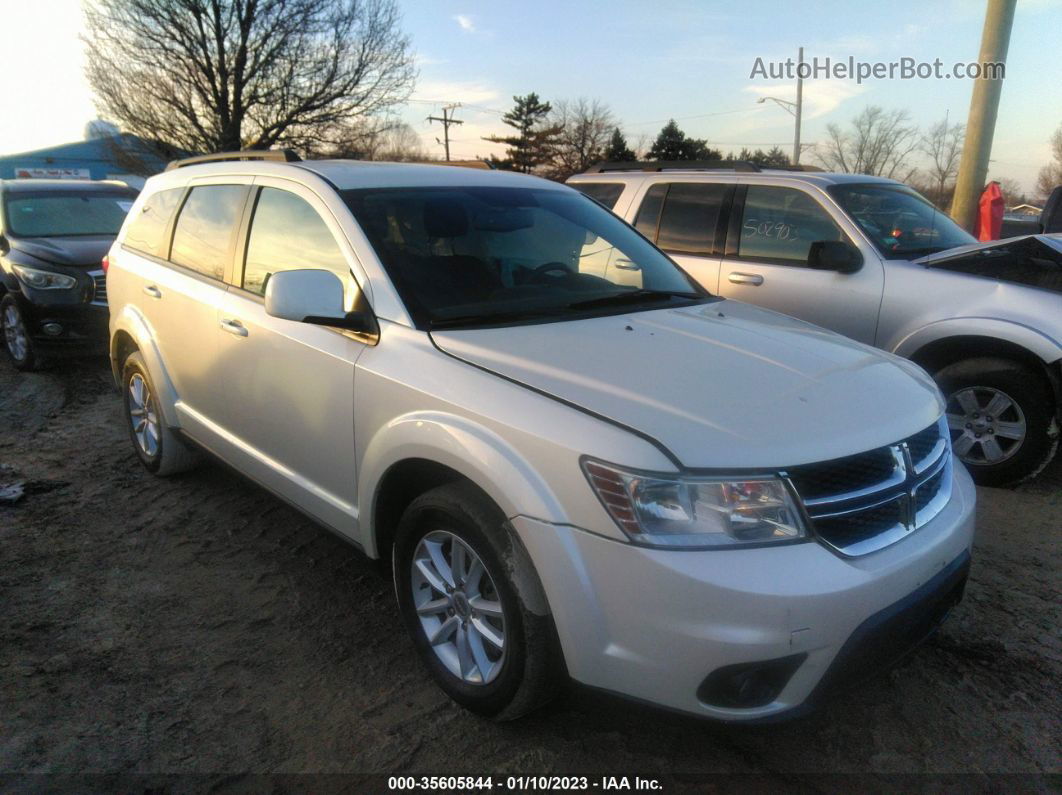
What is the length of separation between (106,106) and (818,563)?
26719 mm

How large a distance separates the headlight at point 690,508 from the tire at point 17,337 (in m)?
7.16

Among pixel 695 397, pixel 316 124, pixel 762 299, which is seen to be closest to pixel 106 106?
pixel 316 124

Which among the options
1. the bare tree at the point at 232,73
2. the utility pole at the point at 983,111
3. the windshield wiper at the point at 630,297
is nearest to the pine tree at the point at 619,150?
the bare tree at the point at 232,73

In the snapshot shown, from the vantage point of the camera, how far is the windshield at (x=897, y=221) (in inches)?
204

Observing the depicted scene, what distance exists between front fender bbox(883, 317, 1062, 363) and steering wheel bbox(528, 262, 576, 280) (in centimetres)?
257

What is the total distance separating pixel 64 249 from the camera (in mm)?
7527

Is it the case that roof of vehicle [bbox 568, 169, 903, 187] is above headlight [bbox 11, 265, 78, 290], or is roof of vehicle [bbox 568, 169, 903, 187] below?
above

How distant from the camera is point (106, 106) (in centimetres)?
2341

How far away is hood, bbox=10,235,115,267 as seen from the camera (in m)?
7.40

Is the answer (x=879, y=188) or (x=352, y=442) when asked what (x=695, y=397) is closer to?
(x=352, y=442)

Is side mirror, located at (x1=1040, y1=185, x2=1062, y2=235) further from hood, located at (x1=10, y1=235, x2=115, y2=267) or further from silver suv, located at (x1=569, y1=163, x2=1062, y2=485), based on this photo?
hood, located at (x1=10, y1=235, x2=115, y2=267)

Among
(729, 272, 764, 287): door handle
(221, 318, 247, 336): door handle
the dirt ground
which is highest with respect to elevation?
(729, 272, 764, 287): door handle

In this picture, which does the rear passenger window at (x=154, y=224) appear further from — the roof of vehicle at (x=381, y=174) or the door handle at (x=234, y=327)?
the door handle at (x=234, y=327)

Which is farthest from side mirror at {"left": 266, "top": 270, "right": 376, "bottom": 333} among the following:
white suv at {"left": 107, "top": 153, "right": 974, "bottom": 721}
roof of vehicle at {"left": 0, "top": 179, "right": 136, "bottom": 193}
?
roof of vehicle at {"left": 0, "top": 179, "right": 136, "bottom": 193}
